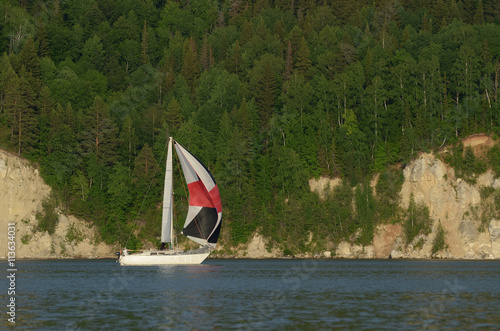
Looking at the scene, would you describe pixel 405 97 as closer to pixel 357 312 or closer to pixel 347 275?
pixel 347 275

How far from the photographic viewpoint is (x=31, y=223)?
127 meters

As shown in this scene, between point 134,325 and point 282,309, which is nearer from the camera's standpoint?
point 134,325

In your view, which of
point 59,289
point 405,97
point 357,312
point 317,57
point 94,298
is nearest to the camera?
point 357,312

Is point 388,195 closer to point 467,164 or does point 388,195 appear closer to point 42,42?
point 467,164

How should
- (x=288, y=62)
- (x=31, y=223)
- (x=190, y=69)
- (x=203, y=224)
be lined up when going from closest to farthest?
(x=203, y=224)
(x=31, y=223)
(x=288, y=62)
(x=190, y=69)

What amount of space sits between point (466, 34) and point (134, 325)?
4701 inches

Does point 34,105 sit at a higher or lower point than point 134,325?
higher

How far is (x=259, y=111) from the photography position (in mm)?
148500

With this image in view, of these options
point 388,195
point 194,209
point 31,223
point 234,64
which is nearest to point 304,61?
point 234,64

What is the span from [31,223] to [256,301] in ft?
272

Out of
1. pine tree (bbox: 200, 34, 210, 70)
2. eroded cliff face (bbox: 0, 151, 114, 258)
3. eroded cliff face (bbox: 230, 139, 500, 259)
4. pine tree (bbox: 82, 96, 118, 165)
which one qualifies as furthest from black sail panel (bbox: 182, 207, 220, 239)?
pine tree (bbox: 200, 34, 210, 70)

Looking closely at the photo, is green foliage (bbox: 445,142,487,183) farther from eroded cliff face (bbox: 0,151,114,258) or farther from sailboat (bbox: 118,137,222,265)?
eroded cliff face (bbox: 0,151,114,258)

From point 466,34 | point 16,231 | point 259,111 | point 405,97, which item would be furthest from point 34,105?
point 466,34

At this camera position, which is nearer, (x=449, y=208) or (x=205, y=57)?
(x=449, y=208)
